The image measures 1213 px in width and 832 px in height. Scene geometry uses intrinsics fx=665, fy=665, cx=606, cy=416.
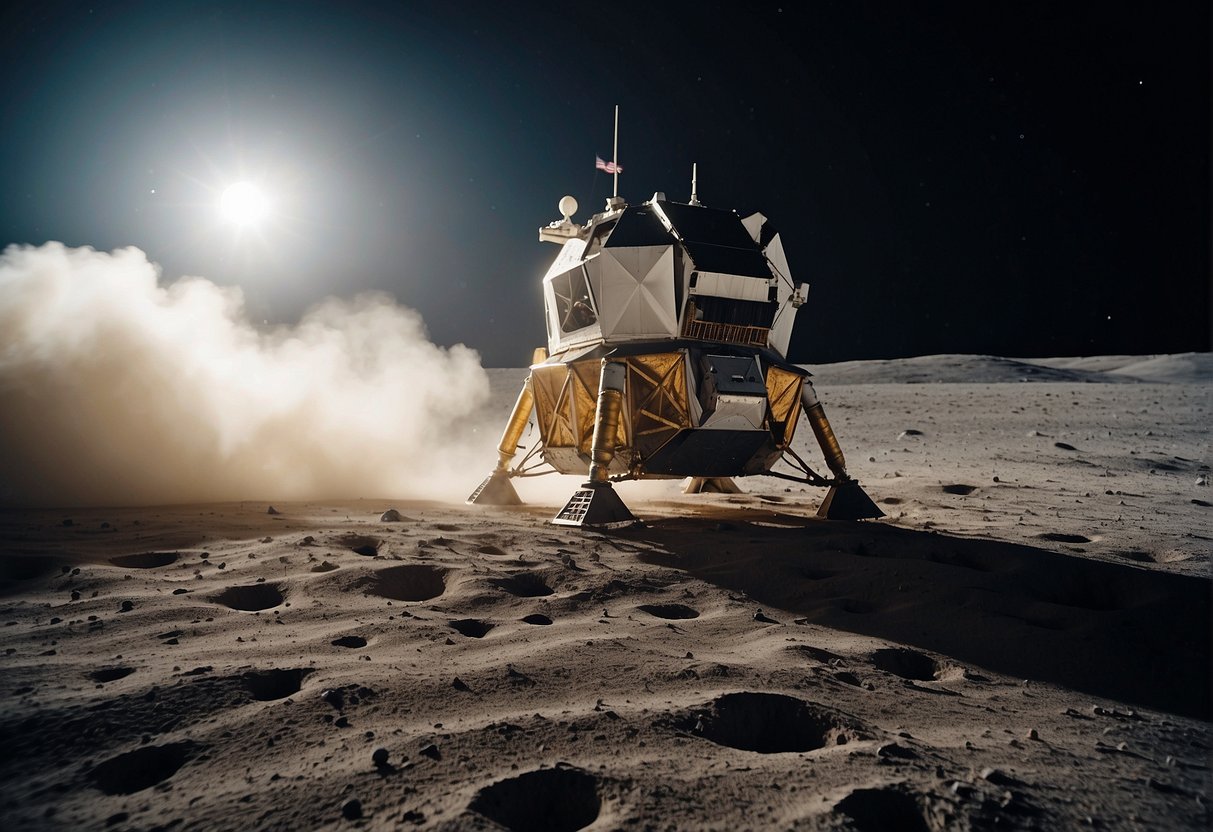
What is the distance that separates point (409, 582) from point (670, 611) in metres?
1.51

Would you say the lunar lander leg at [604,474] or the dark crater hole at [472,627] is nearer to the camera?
the dark crater hole at [472,627]

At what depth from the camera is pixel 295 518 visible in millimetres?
6047

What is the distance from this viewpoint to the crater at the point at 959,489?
7.96 metres

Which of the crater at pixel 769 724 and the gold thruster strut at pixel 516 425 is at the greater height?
the gold thruster strut at pixel 516 425

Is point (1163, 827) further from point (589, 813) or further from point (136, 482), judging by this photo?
point (136, 482)

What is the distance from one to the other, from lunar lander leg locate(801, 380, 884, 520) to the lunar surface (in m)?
0.84

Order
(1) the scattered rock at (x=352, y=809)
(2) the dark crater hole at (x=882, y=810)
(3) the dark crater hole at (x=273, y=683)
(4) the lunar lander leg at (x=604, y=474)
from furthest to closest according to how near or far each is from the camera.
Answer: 1. (4) the lunar lander leg at (x=604, y=474)
2. (3) the dark crater hole at (x=273, y=683)
3. (2) the dark crater hole at (x=882, y=810)
4. (1) the scattered rock at (x=352, y=809)

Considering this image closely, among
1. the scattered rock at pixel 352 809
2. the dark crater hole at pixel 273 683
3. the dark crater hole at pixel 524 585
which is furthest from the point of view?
the dark crater hole at pixel 524 585

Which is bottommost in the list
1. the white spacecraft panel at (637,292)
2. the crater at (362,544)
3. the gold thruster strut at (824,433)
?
the crater at (362,544)

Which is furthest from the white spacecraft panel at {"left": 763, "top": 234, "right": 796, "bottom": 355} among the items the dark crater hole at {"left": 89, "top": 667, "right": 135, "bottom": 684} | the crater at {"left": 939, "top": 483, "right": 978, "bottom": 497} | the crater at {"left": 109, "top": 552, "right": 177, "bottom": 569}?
the dark crater hole at {"left": 89, "top": 667, "right": 135, "bottom": 684}

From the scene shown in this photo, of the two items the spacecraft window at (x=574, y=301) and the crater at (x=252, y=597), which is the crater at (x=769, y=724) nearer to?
the crater at (x=252, y=597)

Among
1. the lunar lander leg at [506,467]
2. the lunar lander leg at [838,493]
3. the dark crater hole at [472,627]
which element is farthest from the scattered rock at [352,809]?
the lunar lander leg at [506,467]

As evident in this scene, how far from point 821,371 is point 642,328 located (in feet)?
76.5

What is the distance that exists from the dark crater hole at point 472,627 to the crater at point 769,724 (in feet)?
4.13
